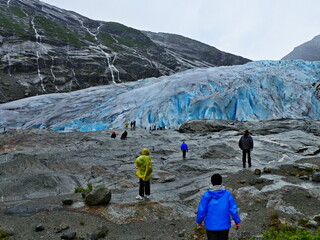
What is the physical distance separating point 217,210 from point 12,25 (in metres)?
110

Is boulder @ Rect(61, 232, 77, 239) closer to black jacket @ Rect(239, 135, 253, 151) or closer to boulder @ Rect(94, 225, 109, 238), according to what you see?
boulder @ Rect(94, 225, 109, 238)

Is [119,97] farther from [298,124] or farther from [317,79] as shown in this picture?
→ [317,79]

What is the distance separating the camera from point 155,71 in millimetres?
92438

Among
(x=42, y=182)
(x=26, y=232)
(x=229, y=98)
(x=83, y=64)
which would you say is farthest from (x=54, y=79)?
(x=26, y=232)

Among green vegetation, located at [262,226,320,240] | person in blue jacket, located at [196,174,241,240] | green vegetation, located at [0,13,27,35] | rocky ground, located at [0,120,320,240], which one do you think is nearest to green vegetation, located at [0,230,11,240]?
rocky ground, located at [0,120,320,240]

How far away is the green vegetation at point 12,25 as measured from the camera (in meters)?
89.7

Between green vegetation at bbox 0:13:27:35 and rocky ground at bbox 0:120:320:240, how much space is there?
254 ft

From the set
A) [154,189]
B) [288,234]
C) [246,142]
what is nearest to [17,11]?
[154,189]

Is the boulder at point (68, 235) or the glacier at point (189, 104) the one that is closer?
the boulder at point (68, 235)

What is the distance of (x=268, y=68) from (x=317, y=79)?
28.1ft

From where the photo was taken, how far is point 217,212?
16.2 ft

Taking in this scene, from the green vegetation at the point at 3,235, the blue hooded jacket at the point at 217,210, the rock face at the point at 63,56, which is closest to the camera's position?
the blue hooded jacket at the point at 217,210

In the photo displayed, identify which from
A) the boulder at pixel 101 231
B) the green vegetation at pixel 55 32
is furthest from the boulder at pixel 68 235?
the green vegetation at pixel 55 32

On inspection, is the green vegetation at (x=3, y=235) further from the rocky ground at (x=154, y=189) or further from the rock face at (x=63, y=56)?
the rock face at (x=63, y=56)
